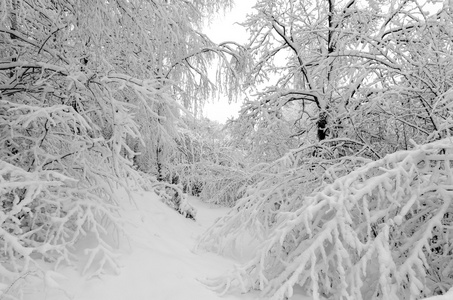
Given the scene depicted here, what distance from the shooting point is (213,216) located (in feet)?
28.9

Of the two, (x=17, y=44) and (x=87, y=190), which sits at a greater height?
(x=17, y=44)

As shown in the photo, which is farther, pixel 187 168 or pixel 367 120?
pixel 187 168

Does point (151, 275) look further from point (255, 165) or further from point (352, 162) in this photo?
point (352, 162)

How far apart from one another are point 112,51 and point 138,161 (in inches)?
147

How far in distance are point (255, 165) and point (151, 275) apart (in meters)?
1.78

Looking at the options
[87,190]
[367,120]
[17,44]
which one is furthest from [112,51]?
[367,120]

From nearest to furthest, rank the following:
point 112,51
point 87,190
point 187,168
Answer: point 87,190
point 112,51
point 187,168

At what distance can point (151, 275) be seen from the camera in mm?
3047

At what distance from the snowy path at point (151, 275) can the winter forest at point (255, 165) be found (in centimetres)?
8

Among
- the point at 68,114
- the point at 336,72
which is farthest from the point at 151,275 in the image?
the point at 336,72

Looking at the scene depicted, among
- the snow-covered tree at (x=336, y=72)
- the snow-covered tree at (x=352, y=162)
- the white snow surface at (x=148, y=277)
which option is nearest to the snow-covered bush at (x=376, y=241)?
the snow-covered tree at (x=352, y=162)

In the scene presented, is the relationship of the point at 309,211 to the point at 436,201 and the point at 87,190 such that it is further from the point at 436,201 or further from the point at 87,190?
the point at 87,190

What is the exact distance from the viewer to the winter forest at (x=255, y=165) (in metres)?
2.66

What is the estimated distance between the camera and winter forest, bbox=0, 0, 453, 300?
266cm
